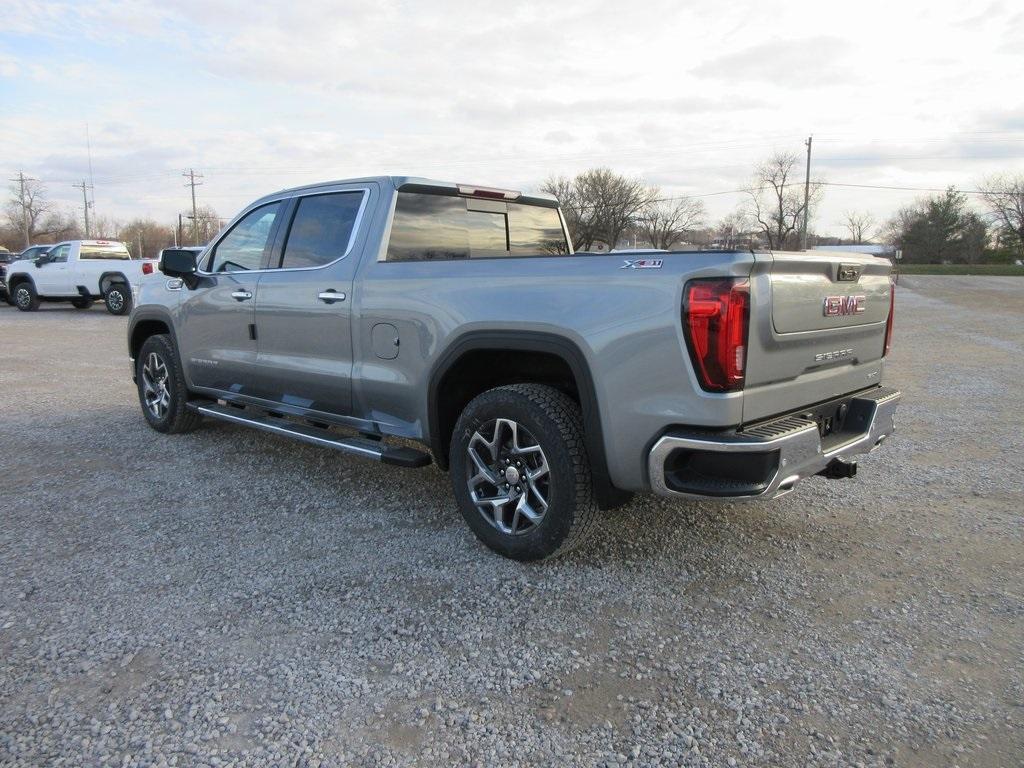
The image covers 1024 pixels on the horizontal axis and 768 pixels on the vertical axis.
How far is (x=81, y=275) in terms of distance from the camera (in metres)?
18.9

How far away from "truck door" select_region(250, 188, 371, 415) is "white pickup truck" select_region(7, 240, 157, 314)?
49.1 feet

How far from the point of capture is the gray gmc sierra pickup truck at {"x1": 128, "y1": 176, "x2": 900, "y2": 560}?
298 cm

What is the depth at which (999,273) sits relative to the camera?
5166 centimetres

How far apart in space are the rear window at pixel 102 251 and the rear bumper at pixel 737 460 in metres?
19.6

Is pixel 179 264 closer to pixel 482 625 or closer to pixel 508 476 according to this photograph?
pixel 508 476

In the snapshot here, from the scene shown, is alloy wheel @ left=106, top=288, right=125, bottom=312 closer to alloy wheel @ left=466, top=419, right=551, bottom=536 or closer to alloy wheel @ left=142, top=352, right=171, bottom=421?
alloy wheel @ left=142, top=352, right=171, bottom=421

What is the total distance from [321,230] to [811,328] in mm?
2952

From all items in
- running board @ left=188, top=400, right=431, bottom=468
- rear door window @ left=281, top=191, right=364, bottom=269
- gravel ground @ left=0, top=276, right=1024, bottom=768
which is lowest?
gravel ground @ left=0, top=276, right=1024, bottom=768

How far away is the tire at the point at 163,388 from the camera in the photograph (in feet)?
19.7

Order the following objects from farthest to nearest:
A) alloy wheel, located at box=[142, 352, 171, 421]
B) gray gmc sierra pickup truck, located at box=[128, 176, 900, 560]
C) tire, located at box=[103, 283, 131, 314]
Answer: tire, located at box=[103, 283, 131, 314]
alloy wheel, located at box=[142, 352, 171, 421]
gray gmc sierra pickup truck, located at box=[128, 176, 900, 560]

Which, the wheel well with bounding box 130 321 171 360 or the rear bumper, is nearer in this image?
the rear bumper

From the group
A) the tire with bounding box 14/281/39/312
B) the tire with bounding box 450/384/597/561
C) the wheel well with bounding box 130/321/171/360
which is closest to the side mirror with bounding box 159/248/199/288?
the wheel well with bounding box 130/321/171/360

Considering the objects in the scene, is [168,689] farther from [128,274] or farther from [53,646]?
[128,274]

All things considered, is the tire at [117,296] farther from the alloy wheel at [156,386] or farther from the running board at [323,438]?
the running board at [323,438]
